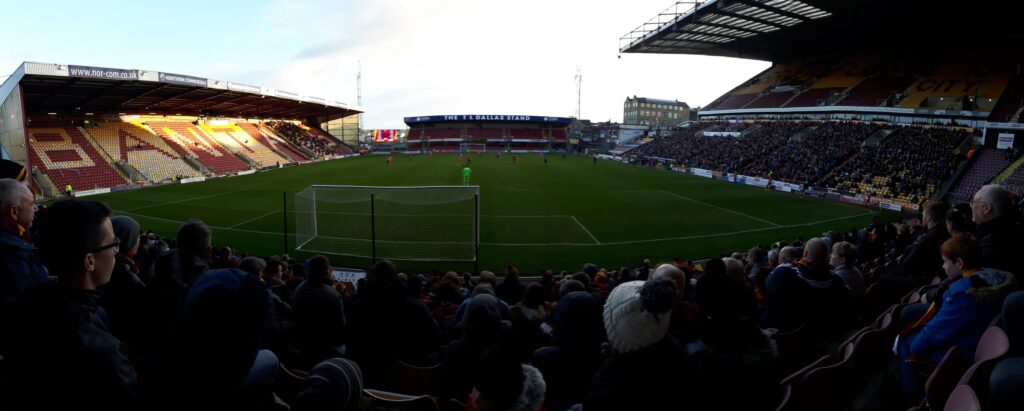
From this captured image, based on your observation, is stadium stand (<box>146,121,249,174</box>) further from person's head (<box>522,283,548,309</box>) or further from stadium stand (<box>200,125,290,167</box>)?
person's head (<box>522,283,548,309</box>)

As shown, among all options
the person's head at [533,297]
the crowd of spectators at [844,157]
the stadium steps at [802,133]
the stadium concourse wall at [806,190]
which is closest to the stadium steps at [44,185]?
the person's head at [533,297]

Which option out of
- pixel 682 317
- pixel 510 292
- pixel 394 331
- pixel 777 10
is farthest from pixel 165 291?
pixel 777 10

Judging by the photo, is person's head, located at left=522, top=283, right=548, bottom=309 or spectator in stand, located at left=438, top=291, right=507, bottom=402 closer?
spectator in stand, located at left=438, top=291, right=507, bottom=402

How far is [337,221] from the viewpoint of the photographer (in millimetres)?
21016

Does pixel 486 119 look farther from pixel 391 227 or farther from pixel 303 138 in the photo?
pixel 391 227

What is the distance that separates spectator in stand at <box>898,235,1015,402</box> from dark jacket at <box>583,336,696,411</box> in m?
3.37

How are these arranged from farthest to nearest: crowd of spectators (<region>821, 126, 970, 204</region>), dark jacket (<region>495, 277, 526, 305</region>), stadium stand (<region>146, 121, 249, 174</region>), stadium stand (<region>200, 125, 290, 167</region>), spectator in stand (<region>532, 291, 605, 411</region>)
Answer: stadium stand (<region>200, 125, 290, 167</region>) < stadium stand (<region>146, 121, 249, 174</region>) < crowd of spectators (<region>821, 126, 970, 204</region>) < dark jacket (<region>495, 277, 526, 305</region>) < spectator in stand (<region>532, 291, 605, 411</region>)

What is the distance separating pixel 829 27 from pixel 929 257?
153 ft

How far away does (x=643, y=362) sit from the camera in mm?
2232

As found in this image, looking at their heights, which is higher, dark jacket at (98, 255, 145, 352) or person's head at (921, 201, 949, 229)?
person's head at (921, 201, 949, 229)

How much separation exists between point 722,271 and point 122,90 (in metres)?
44.8

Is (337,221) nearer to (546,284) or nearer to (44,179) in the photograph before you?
(546,284)

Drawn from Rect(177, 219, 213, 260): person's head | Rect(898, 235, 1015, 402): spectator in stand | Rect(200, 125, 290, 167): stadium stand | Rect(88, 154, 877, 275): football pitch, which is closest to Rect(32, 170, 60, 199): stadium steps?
Rect(88, 154, 877, 275): football pitch

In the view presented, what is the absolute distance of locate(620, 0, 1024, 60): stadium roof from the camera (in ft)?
115
